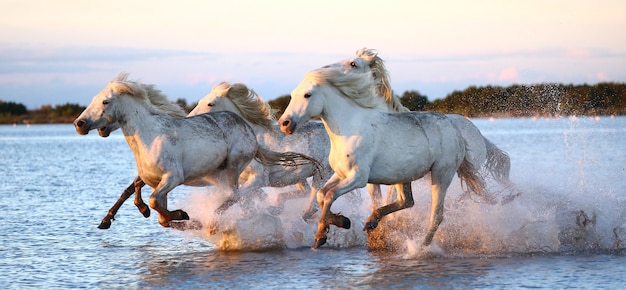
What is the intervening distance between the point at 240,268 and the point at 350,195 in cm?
360

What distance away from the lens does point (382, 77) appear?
12531mm

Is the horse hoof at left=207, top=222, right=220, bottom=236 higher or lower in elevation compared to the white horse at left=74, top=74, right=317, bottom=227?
lower

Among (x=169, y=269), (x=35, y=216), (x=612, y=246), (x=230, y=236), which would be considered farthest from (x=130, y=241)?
(x=612, y=246)

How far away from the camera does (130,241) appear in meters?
13.4

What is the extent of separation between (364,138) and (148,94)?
271cm

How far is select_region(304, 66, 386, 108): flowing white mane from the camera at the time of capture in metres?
10.5

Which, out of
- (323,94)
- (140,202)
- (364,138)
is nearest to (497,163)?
(364,138)

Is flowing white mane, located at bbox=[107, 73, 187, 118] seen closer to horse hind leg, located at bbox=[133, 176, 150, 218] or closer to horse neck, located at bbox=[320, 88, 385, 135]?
horse hind leg, located at bbox=[133, 176, 150, 218]

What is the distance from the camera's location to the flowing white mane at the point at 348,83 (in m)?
10.5

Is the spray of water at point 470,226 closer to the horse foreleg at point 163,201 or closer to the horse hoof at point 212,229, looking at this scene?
the horse hoof at point 212,229

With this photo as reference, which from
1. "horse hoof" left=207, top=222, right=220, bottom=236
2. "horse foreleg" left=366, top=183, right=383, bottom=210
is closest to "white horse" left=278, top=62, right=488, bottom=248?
"horse foreleg" left=366, top=183, right=383, bottom=210

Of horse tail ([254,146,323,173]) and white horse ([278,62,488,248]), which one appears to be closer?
white horse ([278,62,488,248])

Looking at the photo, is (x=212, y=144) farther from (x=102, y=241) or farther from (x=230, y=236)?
(x=102, y=241)

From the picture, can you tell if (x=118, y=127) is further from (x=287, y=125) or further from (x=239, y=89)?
(x=239, y=89)
